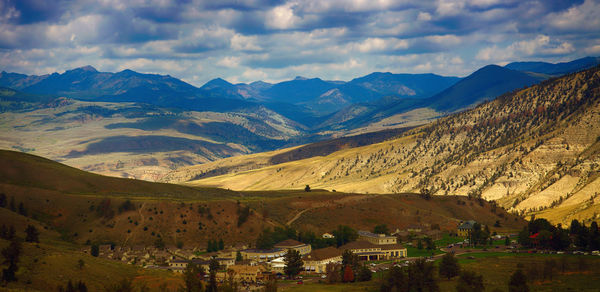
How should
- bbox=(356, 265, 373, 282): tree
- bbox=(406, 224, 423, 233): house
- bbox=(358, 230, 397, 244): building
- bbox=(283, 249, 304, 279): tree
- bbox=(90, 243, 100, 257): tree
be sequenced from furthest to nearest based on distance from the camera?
bbox=(406, 224, 423, 233): house → bbox=(358, 230, 397, 244): building → bbox=(90, 243, 100, 257): tree → bbox=(283, 249, 304, 279): tree → bbox=(356, 265, 373, 282): tree

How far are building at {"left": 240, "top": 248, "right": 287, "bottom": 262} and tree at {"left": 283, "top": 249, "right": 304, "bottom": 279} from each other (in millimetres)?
11989

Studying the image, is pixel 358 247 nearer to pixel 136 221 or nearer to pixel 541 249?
pixel 541 249

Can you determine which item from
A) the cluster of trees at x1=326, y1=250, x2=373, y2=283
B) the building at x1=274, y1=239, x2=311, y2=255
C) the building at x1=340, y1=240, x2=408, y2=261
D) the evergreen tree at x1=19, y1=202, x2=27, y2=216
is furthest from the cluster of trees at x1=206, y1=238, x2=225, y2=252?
the evergreen tree at x1=19, y1=202, x2=27, y2=216

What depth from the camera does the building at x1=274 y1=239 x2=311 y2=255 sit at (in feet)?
448

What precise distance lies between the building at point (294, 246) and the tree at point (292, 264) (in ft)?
57.3

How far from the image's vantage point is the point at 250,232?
517ft

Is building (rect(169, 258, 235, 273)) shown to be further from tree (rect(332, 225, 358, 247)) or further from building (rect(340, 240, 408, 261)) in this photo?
tree (rect(332, 225, 358, 247))

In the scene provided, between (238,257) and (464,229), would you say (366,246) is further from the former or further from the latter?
(464,229)

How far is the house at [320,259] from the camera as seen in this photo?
121 m

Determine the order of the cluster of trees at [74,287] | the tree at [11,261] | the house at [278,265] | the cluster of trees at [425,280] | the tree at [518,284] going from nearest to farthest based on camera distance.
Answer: the cluster of trees at [74,287]
the tree at [11,261]
the tree at [518,284]
the cluster of trees at [425,280]
the house at [278,265]

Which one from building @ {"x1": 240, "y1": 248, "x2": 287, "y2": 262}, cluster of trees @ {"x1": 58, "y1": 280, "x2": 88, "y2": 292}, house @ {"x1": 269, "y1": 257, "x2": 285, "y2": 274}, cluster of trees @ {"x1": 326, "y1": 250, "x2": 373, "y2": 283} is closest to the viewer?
cluster of trees @ {"x1": 58, "y1": 280, "x2": 88, "y2": 292}

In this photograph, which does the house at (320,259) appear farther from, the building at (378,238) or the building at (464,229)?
the building at (464,229)

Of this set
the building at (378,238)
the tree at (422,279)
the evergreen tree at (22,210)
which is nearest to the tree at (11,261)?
the tree at (422,279)

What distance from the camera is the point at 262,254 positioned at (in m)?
130
